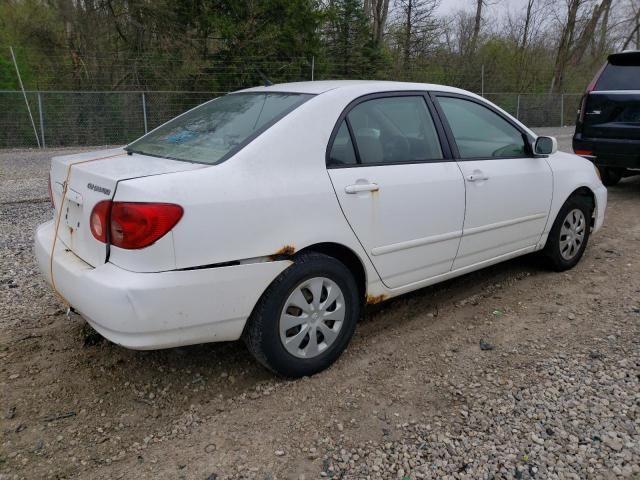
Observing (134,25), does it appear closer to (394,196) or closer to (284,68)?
(284,68)

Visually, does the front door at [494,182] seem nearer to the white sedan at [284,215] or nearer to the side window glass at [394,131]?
the white sedan at [284,215]

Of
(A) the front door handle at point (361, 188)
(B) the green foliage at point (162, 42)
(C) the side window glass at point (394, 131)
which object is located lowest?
(A) the front door handle at point (361, 188)

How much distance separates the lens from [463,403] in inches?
112

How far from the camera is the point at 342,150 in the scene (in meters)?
3.13

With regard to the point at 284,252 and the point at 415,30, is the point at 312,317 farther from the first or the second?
the point at 415,30

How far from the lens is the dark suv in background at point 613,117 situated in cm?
689

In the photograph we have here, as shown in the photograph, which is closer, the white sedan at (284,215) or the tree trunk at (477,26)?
the white sedan at (284,215)

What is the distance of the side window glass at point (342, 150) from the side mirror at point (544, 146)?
1.80 m

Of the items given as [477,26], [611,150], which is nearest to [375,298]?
[611,150]

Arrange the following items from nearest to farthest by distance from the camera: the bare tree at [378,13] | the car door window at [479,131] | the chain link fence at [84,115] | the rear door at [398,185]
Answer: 1. the rear door at [398,185]
2. the car door window at [479,131]
3. the chain link fence at [84,115]
4. the bare tree at [378,13]

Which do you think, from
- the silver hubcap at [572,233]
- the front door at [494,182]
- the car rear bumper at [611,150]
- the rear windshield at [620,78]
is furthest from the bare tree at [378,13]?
the front door at [494,182]

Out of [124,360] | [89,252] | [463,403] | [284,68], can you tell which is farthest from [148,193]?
[284,68]

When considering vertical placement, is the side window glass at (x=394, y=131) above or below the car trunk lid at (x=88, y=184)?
above

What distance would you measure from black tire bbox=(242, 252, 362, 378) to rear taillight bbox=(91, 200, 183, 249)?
627 millimetres
